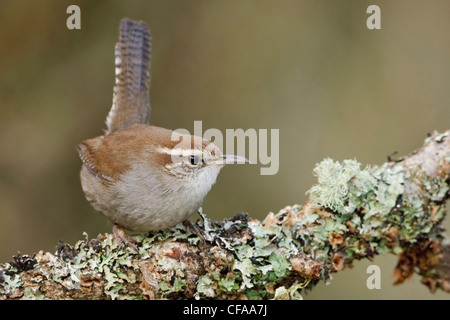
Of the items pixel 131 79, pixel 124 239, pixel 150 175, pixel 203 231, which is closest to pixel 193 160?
pixel 150 175

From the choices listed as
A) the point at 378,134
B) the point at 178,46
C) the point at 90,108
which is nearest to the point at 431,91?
the point at 378,134

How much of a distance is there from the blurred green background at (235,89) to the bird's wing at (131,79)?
107 centimetres

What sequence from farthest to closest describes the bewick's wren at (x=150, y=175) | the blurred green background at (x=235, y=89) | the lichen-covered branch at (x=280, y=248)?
the blurred green background at (x=235, y=89), the bewick's wren at (x=150, y=175), the lichen-covered branch at (x=280, y=248)

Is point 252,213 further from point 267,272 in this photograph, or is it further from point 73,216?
point 267,272

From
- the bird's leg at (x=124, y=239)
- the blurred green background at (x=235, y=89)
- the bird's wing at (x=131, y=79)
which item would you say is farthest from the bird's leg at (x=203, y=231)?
the blurred green background at (x=235, y=89)

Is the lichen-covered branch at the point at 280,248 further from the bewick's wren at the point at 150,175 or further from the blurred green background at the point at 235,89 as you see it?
the blurred green background at the point at 235,89

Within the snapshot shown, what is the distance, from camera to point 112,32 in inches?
256

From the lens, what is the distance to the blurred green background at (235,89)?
253 inches

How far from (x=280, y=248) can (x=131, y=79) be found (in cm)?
229

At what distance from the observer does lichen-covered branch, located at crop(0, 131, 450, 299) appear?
362 centimetres

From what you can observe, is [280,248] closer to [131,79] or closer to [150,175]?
[150,175]

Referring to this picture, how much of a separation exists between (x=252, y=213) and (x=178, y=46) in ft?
6.73

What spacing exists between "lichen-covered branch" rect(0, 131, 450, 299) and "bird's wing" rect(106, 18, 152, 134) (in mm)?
1438
